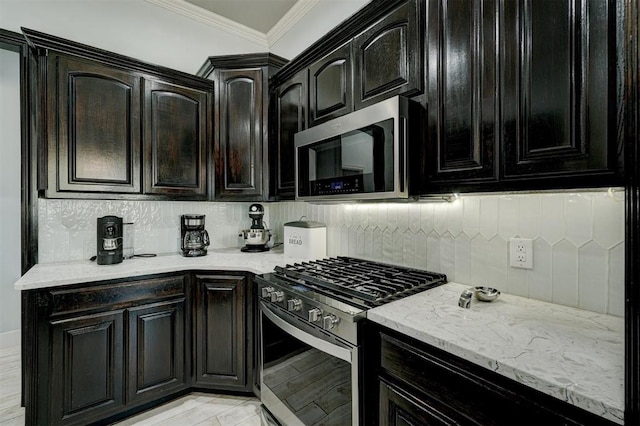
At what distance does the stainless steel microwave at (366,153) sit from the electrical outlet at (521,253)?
0.50m

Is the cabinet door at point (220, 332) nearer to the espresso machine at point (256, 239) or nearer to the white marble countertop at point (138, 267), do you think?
the white marble countertop at point (138, 267)

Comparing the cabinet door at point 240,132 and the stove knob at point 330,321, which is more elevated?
the cabinet door at point 240,132

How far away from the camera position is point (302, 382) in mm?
1382

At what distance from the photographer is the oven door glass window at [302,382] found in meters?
1.18

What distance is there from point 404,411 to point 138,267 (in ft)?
5.76

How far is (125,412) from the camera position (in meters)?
1.77

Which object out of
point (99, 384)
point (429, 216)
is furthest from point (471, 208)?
point (99, 384)

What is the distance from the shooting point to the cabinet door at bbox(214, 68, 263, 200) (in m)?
2.32

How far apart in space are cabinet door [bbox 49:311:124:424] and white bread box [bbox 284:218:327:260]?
3.83 feet

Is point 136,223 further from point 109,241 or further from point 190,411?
point 190,411

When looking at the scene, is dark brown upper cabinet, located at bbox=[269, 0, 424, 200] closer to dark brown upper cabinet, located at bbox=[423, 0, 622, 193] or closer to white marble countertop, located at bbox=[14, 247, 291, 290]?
dark brown upper cabinet, located at bbox=[423, 0, 622, 193]

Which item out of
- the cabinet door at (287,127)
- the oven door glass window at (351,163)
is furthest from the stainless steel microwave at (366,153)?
the cabinet door at (287,127)

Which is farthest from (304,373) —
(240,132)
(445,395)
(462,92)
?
(240,132)

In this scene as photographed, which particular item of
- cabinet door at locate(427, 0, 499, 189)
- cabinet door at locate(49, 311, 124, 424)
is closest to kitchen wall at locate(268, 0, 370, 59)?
cabinet door at locate(427, 0, 499, 189)
